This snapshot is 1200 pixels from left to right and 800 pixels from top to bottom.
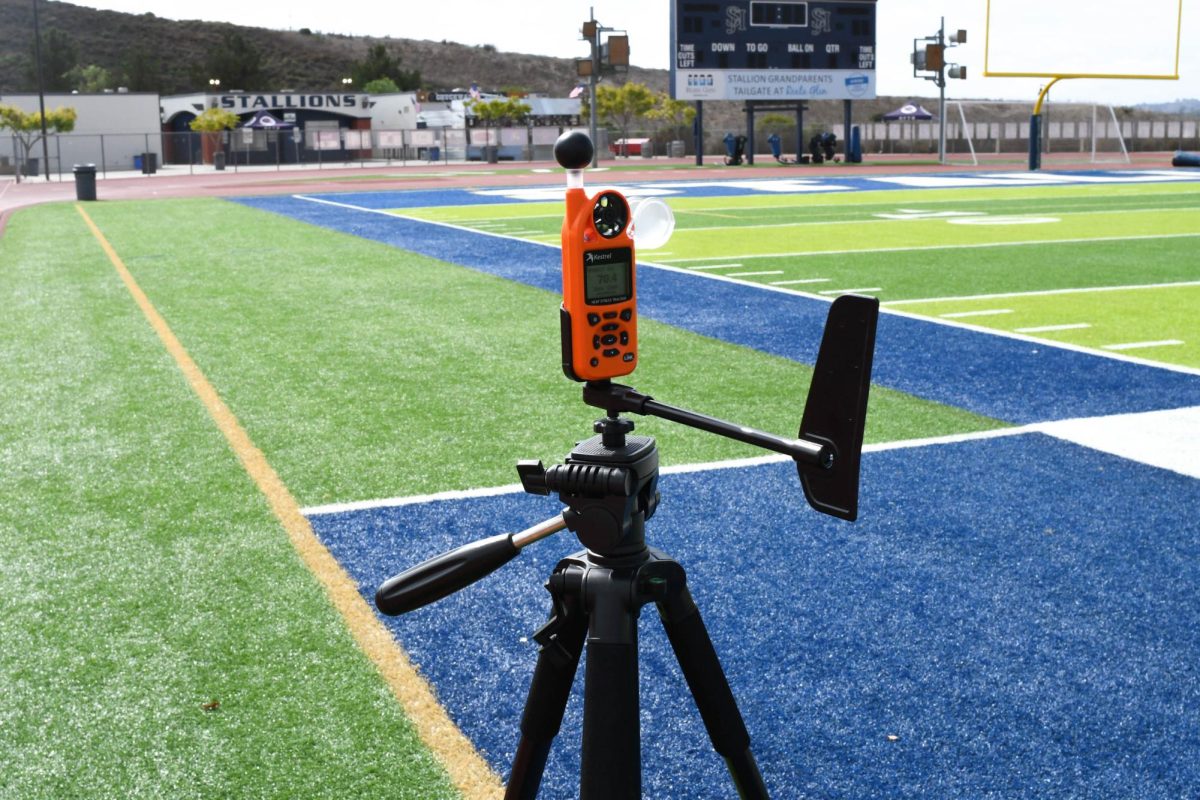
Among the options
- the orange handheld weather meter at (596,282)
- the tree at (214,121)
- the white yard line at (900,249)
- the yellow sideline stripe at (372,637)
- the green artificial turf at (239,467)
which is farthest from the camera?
the tree at (214,121)

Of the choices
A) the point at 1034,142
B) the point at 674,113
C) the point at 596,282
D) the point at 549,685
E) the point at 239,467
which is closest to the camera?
the point at 596,282

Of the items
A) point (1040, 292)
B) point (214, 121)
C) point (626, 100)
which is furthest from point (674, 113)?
Result: point (1040, 292)

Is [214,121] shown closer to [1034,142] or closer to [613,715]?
[1034,142]

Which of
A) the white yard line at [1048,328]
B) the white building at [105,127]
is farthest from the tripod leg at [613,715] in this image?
the white building at [105,127]

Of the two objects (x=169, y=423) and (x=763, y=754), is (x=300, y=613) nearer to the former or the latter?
(x=763, y=754)

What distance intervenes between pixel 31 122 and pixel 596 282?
6312 centimetres

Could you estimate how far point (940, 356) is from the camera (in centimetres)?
865

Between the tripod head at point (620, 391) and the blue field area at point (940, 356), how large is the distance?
522 cm

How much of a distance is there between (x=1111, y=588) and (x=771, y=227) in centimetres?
1541

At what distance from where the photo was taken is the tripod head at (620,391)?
188 centimetres

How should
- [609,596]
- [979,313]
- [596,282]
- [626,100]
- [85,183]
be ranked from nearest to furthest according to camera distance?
[596,282] < [609,596] < [979,313] < [85,183] < [626,100]

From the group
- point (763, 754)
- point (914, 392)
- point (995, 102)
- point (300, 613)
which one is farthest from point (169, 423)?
point (995, 102)

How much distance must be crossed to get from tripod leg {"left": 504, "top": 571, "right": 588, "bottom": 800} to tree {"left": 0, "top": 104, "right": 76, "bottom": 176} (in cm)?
5651

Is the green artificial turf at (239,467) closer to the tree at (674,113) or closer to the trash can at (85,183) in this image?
the trash can at (85,183)
